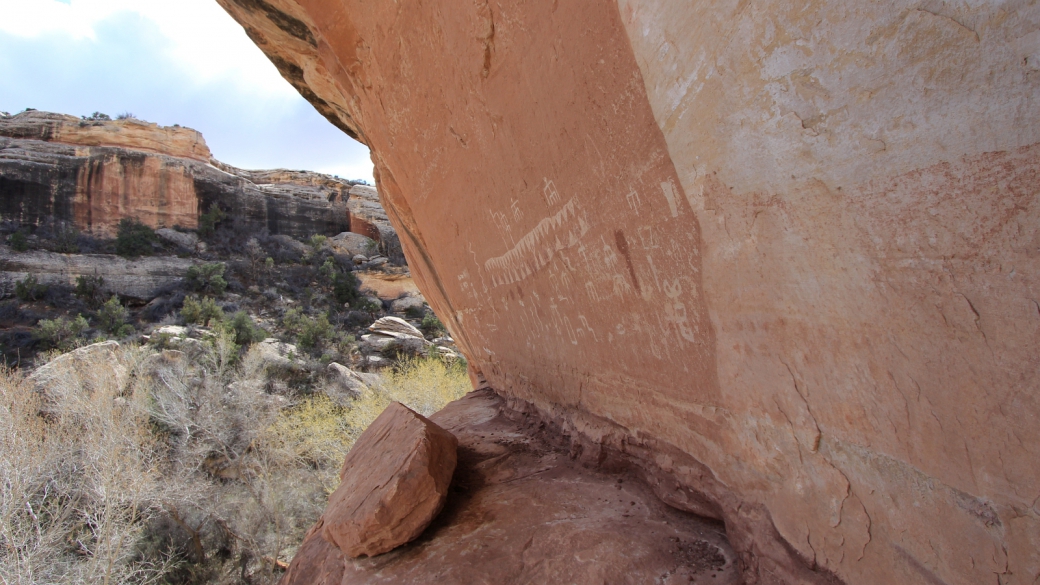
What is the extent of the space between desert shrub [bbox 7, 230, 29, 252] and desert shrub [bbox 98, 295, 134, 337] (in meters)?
4.66

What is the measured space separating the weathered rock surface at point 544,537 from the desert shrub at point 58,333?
1946cm

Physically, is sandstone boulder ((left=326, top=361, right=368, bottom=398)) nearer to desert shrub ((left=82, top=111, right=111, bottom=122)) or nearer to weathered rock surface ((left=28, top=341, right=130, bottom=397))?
weathered rock surface ((left=28, top=341, right=130, bottom=397))

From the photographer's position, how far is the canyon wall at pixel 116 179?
2011 centimetres

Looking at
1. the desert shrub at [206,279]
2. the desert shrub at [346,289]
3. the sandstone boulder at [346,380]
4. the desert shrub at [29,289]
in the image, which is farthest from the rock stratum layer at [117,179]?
the sandstone boulder at [346,380]

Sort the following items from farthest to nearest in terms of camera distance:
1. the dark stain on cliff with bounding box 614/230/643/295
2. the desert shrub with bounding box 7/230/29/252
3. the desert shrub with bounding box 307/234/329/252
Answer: the desert shrub with bounding box 307/234/329/252
the desert shrub with bounding box 7/230/29/252
the dark stain on cliff with bounding box 614/230/643/295

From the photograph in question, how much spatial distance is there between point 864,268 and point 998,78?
1.20ft

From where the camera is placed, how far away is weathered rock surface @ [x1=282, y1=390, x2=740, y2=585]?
1552mm

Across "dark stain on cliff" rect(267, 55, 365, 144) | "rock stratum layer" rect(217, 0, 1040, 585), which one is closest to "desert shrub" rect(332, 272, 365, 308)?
"dark stain on cliff" rect(267, 55, 365, 144)

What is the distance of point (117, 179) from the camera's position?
71.7 ft

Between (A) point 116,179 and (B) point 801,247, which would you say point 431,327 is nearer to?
(A) point 116,179

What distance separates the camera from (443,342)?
68.2ft

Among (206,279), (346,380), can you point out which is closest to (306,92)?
(346,380)

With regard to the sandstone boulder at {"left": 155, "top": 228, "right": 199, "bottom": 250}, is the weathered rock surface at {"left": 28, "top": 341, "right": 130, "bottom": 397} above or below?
below

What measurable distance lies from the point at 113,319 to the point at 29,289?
3.80 meters
